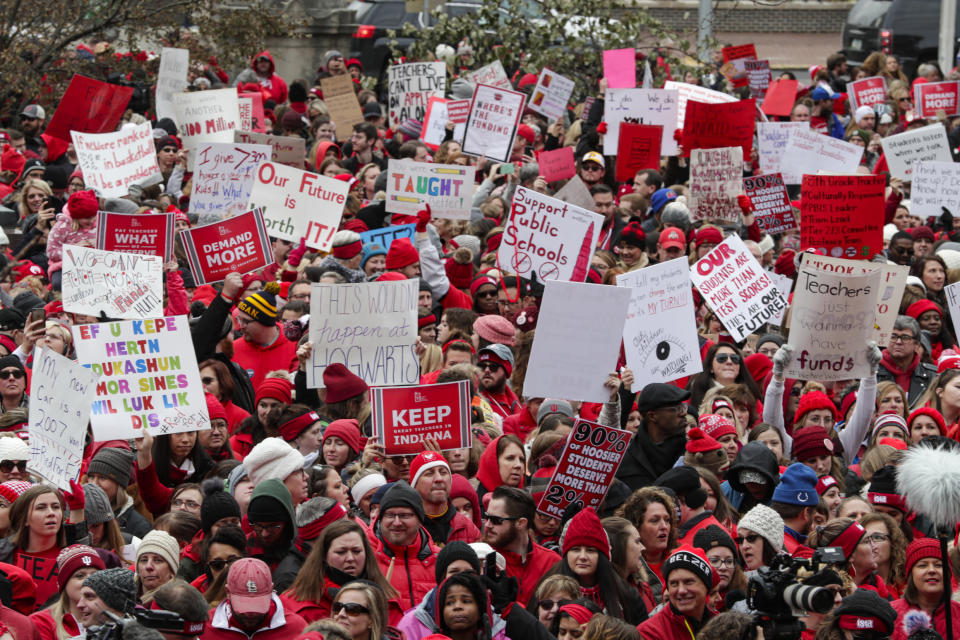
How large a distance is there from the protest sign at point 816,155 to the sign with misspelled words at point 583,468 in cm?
876

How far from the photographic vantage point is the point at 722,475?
26.4 ft

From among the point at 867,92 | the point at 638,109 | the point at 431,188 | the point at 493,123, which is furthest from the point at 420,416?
the point at 867,92

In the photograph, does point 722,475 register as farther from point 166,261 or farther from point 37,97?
point 37,97

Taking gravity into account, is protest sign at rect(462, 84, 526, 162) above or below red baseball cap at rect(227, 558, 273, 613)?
above

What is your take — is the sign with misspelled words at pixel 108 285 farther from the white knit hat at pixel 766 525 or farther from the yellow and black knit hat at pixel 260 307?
the white knit hat at pixel 766 525

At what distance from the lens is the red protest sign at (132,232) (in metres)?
11.5

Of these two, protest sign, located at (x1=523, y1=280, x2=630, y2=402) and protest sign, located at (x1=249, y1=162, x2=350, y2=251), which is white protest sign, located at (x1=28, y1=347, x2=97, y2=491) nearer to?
protest sign, located at (x1=523, y1=280, x2=630, y2=402)

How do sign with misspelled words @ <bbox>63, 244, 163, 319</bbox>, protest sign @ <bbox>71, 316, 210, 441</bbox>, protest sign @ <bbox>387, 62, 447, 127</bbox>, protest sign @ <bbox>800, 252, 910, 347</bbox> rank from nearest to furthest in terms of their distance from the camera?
protest sign @ <bbox>71, 316, 210, 441</bbox>
sign with misspelled words @ <bbox>63, 244, 163, 319</bbox>
protest sign @ <bbox>800, 252, 910, 347</bbox>
protest sign @ <bbox>387, 62, 447, 127</bbox>

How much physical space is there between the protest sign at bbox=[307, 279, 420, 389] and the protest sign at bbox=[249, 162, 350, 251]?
127 inches

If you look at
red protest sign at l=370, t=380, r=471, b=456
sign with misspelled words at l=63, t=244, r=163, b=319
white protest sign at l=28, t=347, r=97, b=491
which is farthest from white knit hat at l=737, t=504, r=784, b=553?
sign with misspelled words at l=63, t=244, r=163, b=319

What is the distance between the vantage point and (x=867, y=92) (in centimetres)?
1945

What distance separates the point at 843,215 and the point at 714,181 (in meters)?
2.18

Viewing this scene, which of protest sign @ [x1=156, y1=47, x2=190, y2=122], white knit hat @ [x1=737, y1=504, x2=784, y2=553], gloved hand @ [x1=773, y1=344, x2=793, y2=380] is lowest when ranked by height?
white knit hat @ [x1=737, y1=504, x2=784, y2=553]

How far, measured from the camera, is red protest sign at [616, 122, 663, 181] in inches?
631
